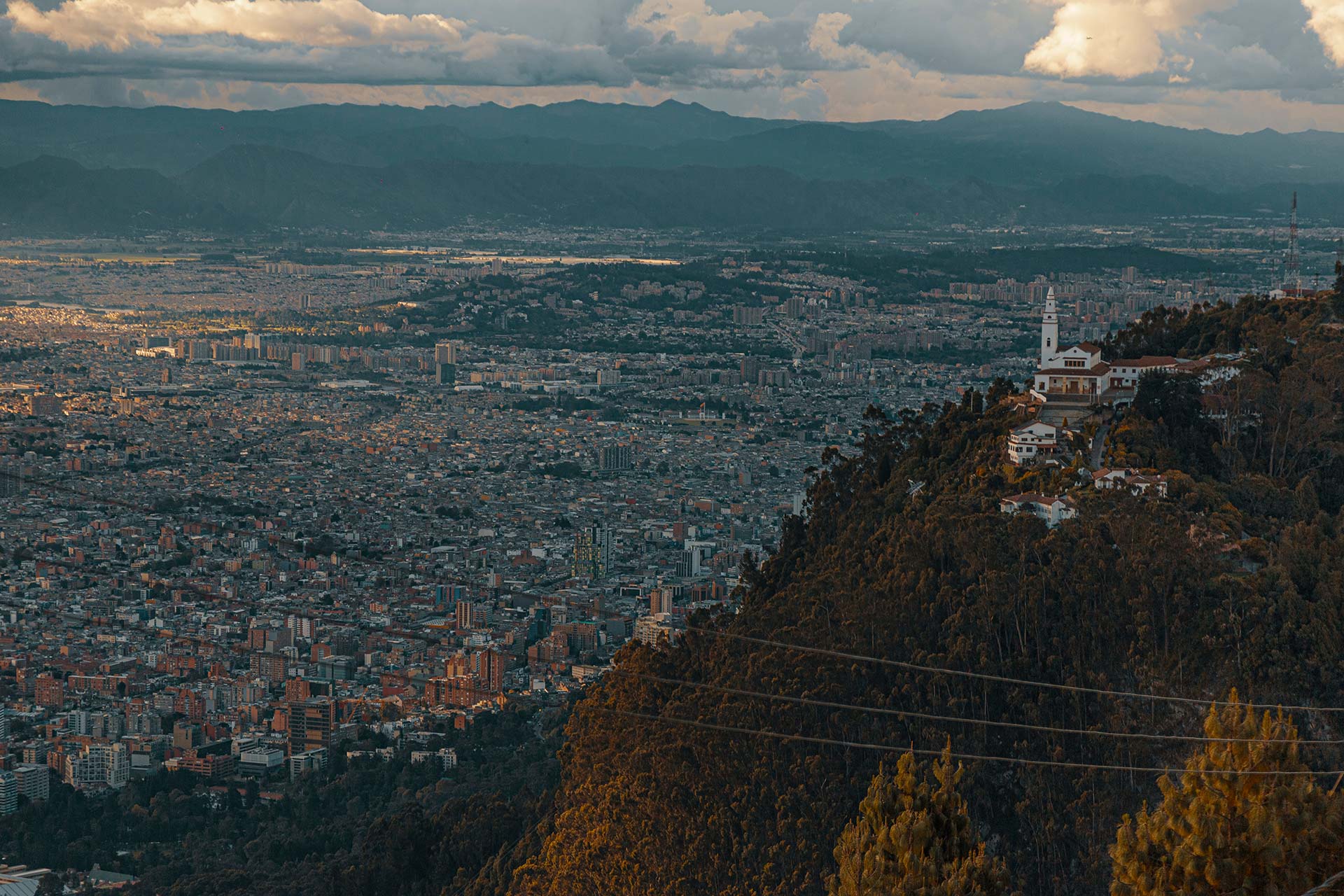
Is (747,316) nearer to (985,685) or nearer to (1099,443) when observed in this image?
(1099,443)

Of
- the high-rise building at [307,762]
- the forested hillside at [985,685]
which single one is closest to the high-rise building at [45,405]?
the high-rise building at [307,762]

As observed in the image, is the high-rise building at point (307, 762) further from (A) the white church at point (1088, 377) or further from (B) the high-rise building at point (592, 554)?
(A) the white church at point (1088, 377)

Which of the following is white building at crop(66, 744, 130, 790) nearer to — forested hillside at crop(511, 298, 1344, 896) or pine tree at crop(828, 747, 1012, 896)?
forested hillside at crop(511, 298, 1344, 896)

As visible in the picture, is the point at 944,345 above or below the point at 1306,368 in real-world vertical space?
below

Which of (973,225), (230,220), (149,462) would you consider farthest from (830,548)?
(973,225)

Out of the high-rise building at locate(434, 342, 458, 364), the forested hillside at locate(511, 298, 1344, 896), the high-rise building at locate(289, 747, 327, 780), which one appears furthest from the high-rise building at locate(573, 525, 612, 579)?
the high-rise building at locate(434, 342, 458, 364)

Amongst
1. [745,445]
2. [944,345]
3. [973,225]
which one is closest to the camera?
[745,445]

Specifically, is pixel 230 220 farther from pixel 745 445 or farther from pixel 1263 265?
pixel 745 445

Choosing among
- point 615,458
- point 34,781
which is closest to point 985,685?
point 34,781
